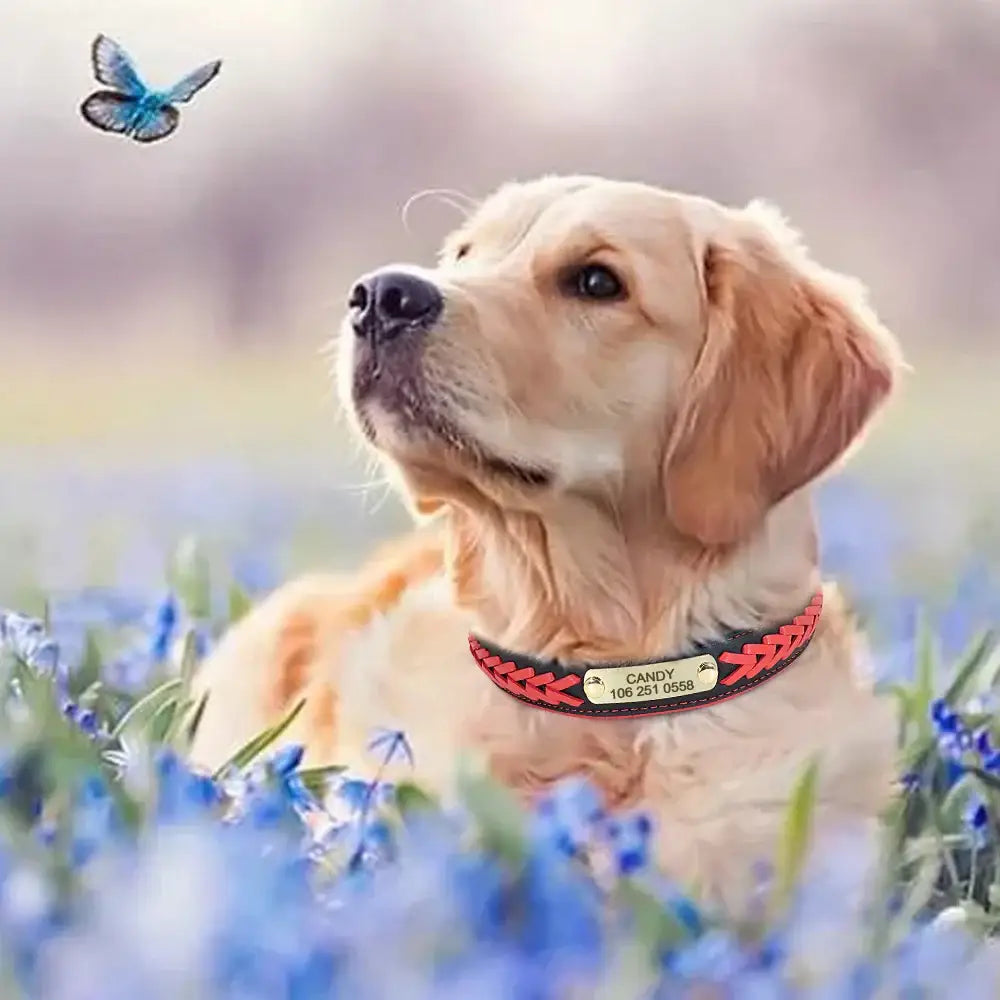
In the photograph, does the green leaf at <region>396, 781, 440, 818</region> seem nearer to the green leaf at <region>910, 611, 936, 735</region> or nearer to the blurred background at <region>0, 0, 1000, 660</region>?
the blurred background at <region>0, 0, 1000, 660</region>

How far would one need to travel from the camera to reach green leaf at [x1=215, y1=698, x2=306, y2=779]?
3.13 feet

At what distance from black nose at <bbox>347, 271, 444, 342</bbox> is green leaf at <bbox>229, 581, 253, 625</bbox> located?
0.61ft

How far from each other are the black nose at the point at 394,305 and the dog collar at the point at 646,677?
0.21 meters

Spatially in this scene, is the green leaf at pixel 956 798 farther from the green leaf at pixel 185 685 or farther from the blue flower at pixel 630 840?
the green leaf at pixel 185 685

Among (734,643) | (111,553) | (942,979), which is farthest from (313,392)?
(942,979)

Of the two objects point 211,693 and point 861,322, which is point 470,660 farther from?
point 861,322

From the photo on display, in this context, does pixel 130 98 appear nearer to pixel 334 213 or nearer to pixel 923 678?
pixel 334 213

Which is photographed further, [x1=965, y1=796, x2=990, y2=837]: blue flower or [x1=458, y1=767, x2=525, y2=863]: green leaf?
[x1=965, y1=796, x2=990, y2=837]: blue flower

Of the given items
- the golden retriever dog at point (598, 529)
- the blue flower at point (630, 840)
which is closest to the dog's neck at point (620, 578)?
the golden retriever dog at point (598, 529)

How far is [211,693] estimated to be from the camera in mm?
1003

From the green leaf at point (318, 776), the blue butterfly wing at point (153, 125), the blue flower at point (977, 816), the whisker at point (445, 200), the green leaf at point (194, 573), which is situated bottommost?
the blue flower at point (977, 816)

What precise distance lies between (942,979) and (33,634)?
58 centimetres

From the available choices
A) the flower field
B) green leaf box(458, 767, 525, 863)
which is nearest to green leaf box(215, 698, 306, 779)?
the flower field

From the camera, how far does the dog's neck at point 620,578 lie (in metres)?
0.99
